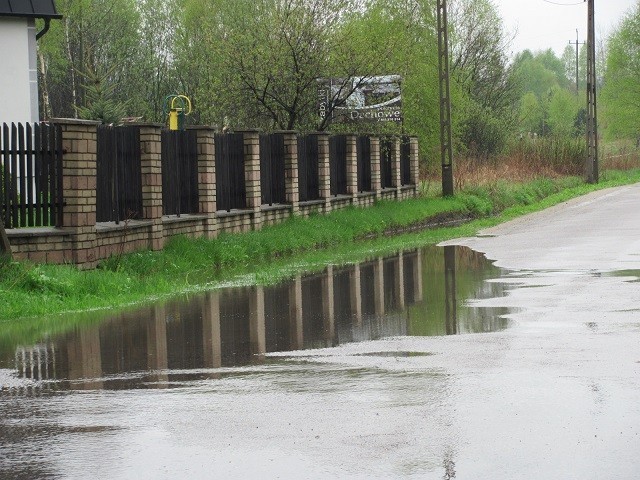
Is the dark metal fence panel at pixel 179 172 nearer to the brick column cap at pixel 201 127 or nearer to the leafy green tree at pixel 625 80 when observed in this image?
the brick column cap at pixel 201 127

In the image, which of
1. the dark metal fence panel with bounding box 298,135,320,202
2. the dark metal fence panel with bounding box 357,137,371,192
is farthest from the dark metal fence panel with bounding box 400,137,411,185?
the dark metal fence panel with bounding box 298,135,320,202

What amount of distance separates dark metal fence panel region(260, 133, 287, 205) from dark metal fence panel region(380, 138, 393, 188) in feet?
32.3

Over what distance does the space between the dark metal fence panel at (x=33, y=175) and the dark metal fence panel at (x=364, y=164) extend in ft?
60.5

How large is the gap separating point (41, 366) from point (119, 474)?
3847mm

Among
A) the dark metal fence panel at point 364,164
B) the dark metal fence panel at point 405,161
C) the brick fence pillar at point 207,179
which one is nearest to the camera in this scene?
the brick fence pillar at point 207,179

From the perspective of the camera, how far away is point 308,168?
99.6ft

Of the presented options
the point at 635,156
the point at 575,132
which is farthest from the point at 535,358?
the point at 575,132

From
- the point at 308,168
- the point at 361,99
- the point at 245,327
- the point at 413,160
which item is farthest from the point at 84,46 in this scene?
the point at 245,327

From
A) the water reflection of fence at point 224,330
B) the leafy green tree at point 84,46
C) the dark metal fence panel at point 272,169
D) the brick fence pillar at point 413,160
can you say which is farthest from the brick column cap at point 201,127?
the leafy green tree at point 84,46

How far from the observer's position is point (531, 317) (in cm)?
1201

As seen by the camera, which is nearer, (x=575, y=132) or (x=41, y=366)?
(x=41, y=366)

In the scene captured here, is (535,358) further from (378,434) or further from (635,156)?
(635,156)

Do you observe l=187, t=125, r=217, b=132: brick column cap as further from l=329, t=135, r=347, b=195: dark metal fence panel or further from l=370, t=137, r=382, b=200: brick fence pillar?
l=370, t=137, r=382, b=200: brick fence pillar

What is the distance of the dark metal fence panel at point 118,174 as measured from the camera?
743 inches
